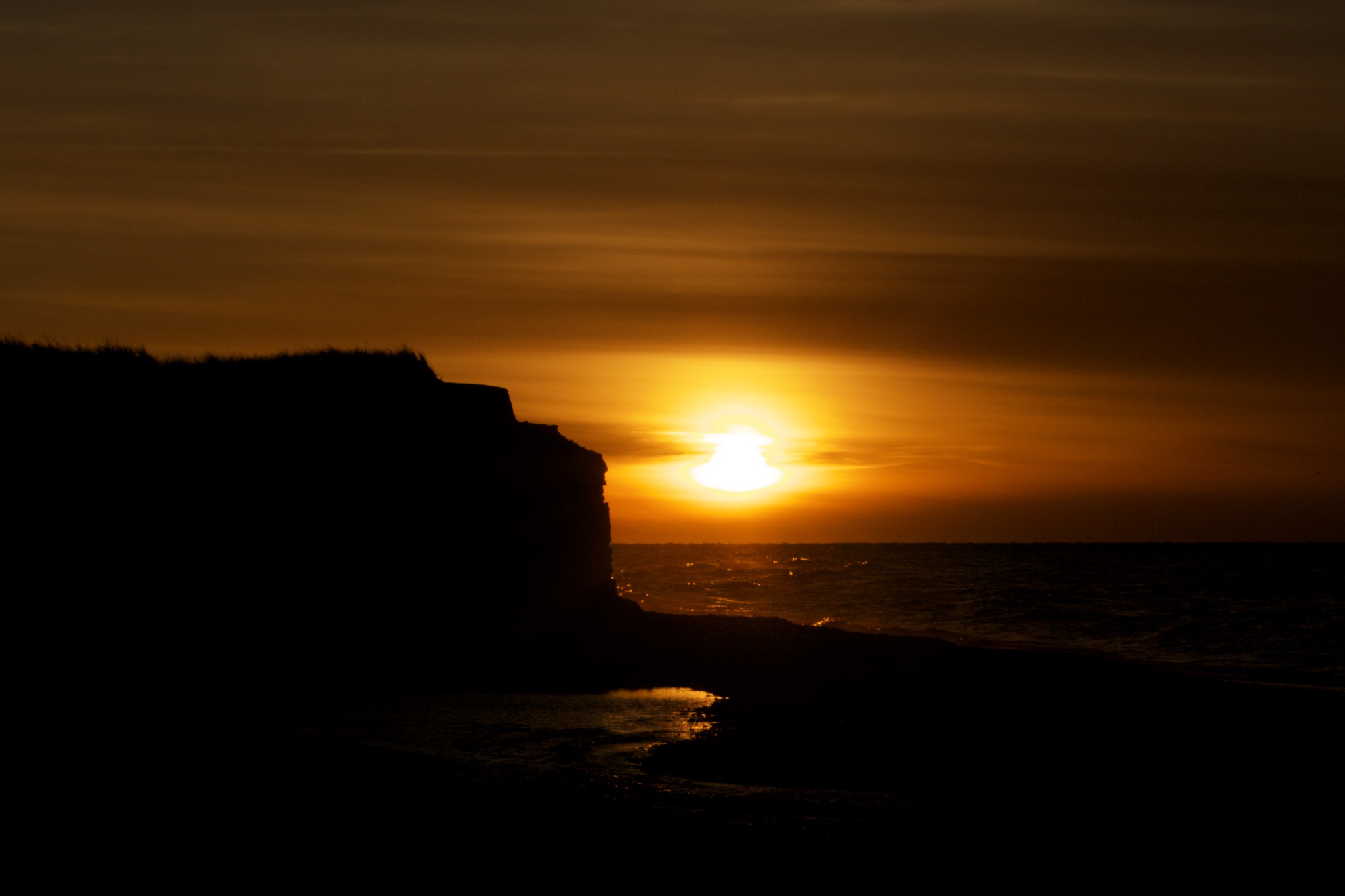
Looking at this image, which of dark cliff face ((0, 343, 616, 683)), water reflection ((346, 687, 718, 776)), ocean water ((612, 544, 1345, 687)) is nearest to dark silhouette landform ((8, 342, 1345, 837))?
dark cliff face ((0, 343, 616, 683))

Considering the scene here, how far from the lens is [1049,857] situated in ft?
35.6

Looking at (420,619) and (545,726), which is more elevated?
(420,619)

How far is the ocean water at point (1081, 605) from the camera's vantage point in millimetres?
37312

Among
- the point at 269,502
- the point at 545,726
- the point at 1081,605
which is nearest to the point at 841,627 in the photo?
the point at 1081,605

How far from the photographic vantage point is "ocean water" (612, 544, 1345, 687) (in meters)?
37.3

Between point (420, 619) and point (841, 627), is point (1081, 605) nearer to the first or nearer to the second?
point (841, 627)

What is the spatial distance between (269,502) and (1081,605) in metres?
44.8

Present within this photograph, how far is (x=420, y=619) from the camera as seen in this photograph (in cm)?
2481

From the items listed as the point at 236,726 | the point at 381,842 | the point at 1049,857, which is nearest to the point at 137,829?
the point at 381,842

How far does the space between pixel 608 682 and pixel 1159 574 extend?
263 feet

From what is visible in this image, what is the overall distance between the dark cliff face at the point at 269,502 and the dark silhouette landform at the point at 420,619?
5cm

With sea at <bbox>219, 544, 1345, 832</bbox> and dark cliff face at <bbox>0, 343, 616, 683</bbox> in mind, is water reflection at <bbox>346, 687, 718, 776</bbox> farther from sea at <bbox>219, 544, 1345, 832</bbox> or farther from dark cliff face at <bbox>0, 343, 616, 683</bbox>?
dark cliff face at <bbox>0, 343, 616, 683</bbox>

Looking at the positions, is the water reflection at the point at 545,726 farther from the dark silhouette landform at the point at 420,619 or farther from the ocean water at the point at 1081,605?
the ocean water at the point at 1081,605

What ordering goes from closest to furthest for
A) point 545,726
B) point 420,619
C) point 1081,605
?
point 545,726 < point 420,619 < point 1081,605
